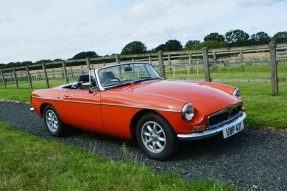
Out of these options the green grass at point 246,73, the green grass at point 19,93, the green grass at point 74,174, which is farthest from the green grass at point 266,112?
the green grass at point 19,93

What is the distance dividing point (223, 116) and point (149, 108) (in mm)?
1041

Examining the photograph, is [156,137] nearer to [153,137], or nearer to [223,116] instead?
[153,137]

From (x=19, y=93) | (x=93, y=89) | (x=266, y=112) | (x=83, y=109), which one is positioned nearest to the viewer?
(x=93, y=89)

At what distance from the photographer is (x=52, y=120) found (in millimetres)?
6699

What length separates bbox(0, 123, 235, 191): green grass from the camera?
3650 mm

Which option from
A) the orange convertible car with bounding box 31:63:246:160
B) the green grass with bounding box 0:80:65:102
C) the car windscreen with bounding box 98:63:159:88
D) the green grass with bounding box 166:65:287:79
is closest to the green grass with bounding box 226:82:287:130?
the orange convertible car with bounding box 31:63:246:160

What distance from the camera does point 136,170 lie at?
4.11 metres

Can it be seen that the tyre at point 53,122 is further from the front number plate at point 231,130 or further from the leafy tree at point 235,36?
the leafy tree at point 235,36

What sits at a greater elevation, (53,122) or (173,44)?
(173,44)

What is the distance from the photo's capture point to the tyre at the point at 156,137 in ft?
14.4

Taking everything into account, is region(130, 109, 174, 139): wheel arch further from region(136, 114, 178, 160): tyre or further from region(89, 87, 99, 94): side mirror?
region(89, 87, 99, 94): side mirror

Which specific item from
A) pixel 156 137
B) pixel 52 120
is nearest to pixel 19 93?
pixel 52 120

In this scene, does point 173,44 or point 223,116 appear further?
point 173,44

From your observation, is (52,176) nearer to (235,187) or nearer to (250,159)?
(235,187)
